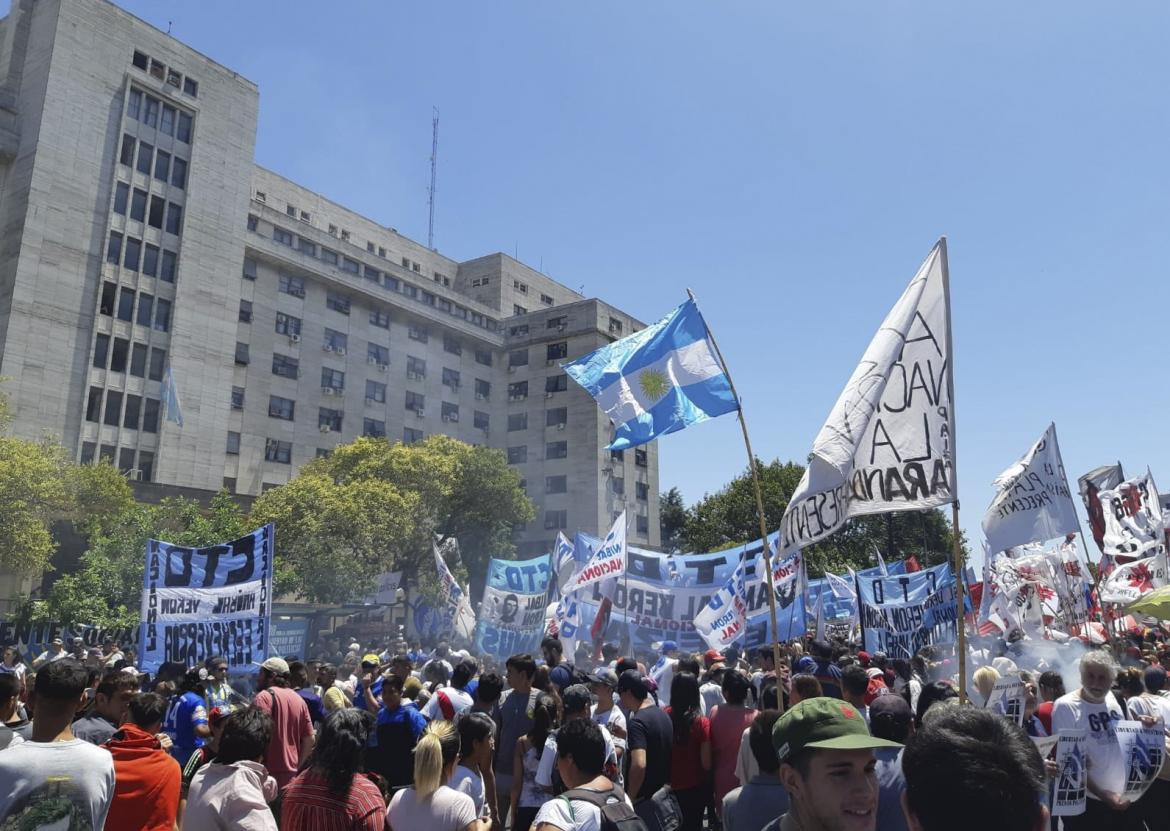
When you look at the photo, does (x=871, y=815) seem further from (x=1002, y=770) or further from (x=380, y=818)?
(x=380, y=818)

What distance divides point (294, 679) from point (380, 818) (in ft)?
14.9

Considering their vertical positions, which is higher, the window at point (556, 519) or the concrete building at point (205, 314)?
the concrete building at point (205, 314)

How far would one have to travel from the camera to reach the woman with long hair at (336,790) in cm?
402

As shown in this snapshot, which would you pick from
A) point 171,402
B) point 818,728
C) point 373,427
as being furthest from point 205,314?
point 818,728

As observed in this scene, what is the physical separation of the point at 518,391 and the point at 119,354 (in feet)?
101

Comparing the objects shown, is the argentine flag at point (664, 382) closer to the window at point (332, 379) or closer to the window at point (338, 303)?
the window at point (332, 379)

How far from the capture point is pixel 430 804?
14.3ft

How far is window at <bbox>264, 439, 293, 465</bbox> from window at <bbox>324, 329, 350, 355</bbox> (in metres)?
7.50

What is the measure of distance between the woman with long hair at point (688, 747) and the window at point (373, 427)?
54.2 m

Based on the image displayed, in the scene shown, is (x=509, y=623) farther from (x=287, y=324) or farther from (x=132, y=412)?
(x=287, y=324)

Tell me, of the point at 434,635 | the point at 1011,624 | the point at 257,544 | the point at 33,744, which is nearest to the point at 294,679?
the point at 257,544

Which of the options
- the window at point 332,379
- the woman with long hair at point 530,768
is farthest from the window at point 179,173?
the woman with long hair at point 530,768

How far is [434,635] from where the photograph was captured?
31.9 metres

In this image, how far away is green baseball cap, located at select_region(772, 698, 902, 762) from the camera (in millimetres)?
2674
